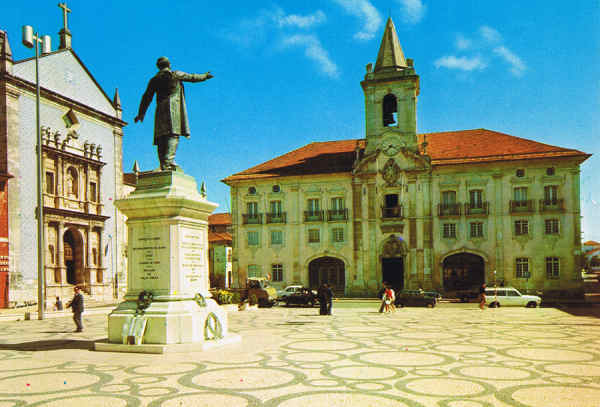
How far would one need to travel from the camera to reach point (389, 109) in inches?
1780

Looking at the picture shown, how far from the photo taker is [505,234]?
41406mm

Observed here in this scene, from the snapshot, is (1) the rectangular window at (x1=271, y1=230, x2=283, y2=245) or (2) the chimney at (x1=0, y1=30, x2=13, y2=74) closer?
(2) the chimney at (x1=0, y1=30, x2=13, y2=74)

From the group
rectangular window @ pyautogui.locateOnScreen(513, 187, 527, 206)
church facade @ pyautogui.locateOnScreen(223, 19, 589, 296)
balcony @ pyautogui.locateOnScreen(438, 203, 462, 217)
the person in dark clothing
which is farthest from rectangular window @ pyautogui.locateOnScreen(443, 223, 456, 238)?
the person in dark clothing

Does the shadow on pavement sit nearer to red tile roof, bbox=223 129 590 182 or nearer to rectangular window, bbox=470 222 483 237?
red tile roof, bbox=223 129 590 182

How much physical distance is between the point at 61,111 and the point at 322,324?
1051 inches

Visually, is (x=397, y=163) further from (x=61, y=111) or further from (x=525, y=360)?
(x=525, y=360)

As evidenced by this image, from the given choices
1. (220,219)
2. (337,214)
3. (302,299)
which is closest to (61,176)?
(302,299)

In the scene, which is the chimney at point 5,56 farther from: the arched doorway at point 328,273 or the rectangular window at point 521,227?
the rectangular window at point 521,227

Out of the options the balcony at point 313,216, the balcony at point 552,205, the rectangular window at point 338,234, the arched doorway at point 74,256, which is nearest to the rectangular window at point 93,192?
the arched doorway at point 74,256

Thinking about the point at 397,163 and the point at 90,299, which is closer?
the point at 90,299

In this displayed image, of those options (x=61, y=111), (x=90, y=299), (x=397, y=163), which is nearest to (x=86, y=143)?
(x=61, y=111)

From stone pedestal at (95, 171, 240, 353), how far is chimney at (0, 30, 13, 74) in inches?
988

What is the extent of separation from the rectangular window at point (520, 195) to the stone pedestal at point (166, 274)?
3554 cm

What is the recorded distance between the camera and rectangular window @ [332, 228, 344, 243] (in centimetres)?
4467
